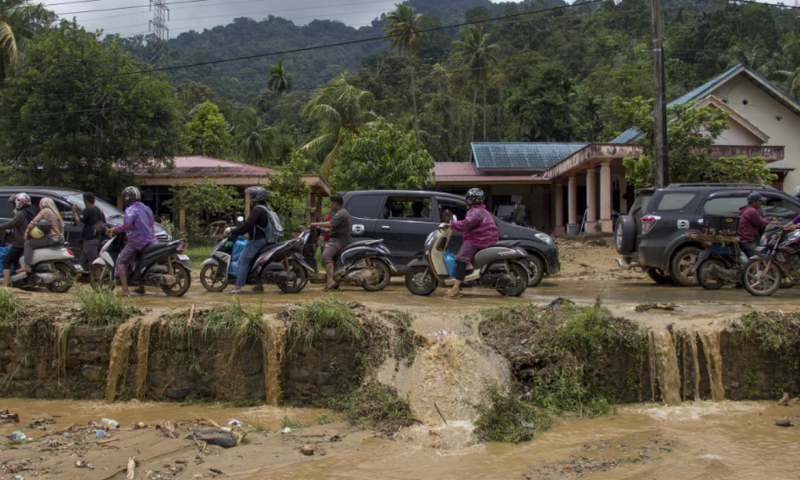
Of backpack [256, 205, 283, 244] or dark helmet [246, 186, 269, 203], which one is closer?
dark helmet [246, 186, 269, 203]

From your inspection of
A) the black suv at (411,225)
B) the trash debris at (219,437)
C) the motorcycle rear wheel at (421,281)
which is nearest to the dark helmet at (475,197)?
the motorcycle rear wheel at (421,281)

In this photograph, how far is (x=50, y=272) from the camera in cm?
1052

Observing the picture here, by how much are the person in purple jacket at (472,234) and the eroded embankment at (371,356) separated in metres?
2.16

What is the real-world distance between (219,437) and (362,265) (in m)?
5.06

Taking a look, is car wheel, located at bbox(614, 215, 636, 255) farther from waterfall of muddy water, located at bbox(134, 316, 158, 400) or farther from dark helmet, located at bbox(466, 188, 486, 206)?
waterfall of muddy water, located at bbox(134, 316, 158, 400)

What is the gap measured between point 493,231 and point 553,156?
23.8 meters

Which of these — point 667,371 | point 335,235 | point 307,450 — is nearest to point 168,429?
point 307,450

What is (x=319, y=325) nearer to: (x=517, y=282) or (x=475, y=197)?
(x=475, y=197)

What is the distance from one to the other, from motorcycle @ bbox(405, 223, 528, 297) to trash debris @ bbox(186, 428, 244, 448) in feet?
15.1

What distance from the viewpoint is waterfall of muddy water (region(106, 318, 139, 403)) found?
751cm

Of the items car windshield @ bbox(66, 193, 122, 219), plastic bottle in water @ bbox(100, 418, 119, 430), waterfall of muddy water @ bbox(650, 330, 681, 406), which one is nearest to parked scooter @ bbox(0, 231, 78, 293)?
car windshield @ bbox(66, 193, 122, 219)

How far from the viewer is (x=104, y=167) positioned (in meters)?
22.4

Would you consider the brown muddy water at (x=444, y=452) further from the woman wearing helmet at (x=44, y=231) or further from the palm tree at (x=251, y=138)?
the palm tree at (x=251, y=138)

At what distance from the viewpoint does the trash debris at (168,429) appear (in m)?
6.19
